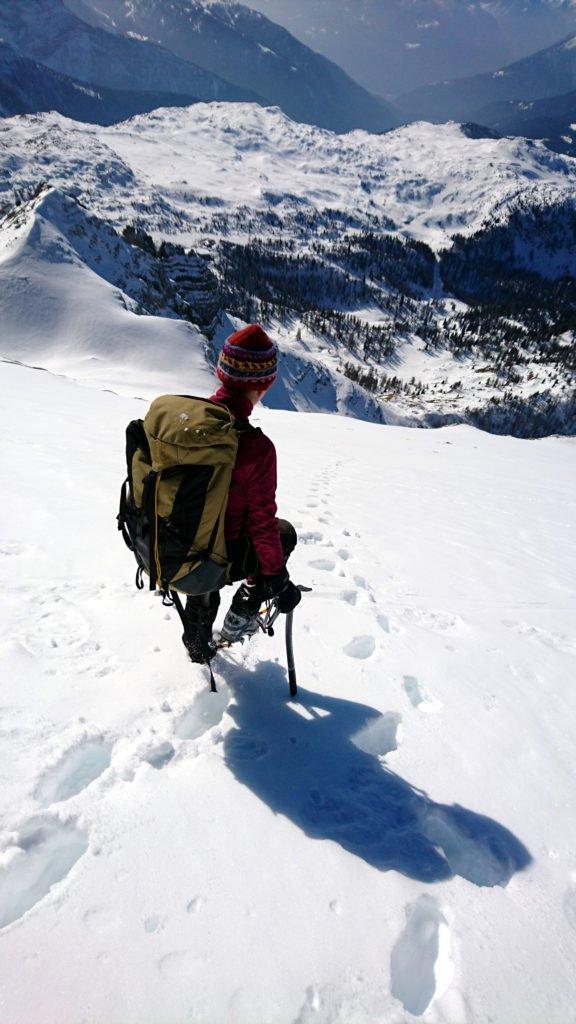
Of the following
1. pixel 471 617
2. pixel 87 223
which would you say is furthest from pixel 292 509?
pixel 87 223

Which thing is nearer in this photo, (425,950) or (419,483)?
(425,950)

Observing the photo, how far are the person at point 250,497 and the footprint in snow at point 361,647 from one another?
4.62 ft

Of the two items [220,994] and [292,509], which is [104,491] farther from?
[220,994]

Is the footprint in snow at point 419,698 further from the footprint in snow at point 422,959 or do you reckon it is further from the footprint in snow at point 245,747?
the footprint in snow at point 422,959

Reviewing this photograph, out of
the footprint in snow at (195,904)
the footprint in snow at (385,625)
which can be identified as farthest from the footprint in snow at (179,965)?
the footprint in snow at (385,625)

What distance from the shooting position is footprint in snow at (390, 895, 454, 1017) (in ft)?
7.67

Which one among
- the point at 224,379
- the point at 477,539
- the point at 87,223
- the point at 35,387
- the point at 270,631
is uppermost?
the point at 87,223

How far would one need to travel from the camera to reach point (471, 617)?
20.3ft

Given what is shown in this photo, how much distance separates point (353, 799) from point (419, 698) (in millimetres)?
1317

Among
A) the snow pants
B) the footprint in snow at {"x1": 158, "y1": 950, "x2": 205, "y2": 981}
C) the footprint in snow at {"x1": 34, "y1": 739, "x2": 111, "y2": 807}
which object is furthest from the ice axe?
the footprint in snow at {"x1": 158, "y1": 950, "x2": 205, "y2": 981}

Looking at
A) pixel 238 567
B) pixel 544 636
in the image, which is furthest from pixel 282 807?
Answer: pixel 544 636

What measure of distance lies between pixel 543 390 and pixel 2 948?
8270 inches

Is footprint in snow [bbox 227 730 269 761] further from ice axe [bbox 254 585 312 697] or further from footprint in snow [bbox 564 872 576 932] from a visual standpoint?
footprint in snow [bbox 564 872 576 932]

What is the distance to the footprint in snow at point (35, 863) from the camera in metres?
2.39
